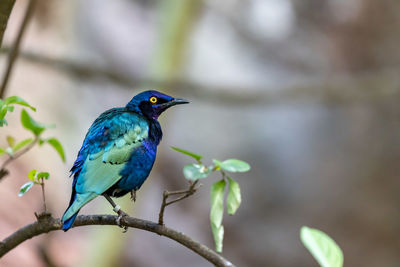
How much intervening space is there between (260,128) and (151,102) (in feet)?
23.1

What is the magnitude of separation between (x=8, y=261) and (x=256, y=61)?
20.5 feet

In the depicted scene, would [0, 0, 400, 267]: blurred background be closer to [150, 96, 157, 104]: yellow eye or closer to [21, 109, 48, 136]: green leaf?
[150, 96, 157, 104]: yellow eye

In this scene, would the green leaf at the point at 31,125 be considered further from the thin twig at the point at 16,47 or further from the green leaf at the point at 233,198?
the green leaf at the point at 233,198

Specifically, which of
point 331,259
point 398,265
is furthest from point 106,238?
point 398,265

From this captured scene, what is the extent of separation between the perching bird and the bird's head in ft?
0.49

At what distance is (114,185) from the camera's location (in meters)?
2.27

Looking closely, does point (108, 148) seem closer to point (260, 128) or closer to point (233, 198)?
point (233, 198)

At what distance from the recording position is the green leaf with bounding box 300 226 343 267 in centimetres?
169

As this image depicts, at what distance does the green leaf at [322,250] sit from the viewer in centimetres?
169

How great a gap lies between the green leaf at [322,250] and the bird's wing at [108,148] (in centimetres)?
80

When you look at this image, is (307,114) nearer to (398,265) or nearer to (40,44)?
(398,265)

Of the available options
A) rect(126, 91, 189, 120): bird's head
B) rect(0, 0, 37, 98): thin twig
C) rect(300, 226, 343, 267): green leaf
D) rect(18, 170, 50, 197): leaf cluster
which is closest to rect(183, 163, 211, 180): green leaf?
rect(300, 226, 343, 267): green leaf

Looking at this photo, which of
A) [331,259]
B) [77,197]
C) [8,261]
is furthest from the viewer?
[8,261]

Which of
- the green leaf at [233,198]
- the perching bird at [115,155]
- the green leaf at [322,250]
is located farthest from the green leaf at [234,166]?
the perching bird at [115,155]
